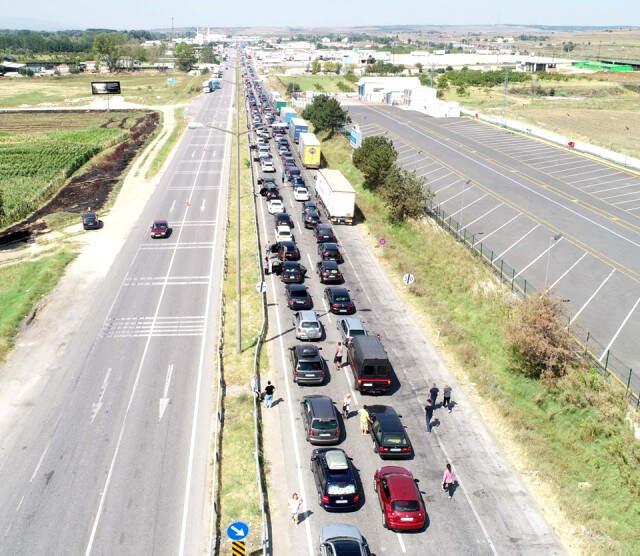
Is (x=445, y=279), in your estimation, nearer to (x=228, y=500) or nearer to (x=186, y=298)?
(x=186, y=298)

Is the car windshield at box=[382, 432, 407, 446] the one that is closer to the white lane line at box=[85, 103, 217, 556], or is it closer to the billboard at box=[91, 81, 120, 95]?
the white lane line at box=[85, 103, 217, 556]

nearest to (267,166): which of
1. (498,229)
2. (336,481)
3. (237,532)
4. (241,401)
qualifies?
(498,229)

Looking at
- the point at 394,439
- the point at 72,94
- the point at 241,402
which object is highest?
the point at 72,94

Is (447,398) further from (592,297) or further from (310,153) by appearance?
(310,153)

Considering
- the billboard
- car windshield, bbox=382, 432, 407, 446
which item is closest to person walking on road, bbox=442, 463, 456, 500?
car windshield, bbox=382, 432, 407, 446

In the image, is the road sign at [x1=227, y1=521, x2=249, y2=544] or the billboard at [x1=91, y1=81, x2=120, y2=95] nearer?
the road sign at [x1=227, y1=521, x2=249, y2=544]

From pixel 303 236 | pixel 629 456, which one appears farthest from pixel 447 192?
pixel 629 456
